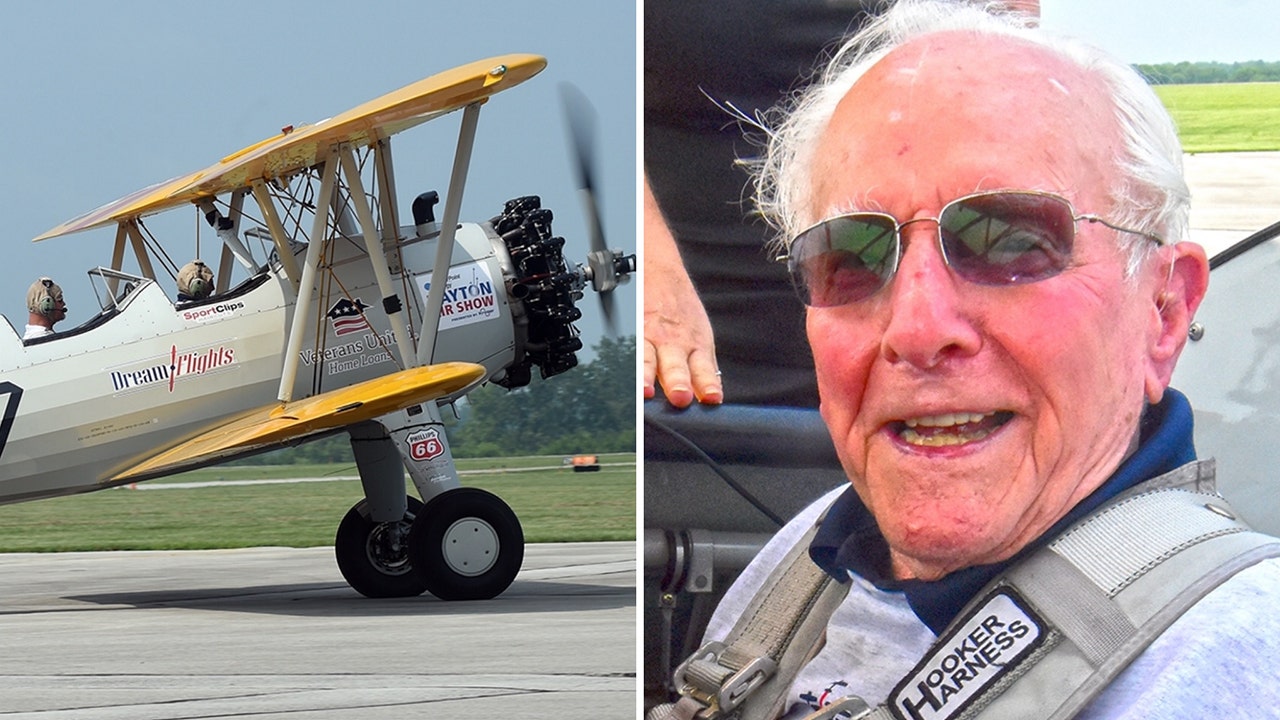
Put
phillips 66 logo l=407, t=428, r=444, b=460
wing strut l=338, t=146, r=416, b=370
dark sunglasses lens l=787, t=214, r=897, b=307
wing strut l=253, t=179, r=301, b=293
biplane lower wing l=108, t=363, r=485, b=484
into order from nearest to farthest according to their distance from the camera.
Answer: dark sunglasses lens l=787, t=214, r=897, b=307, biplane lower wing l=108, t=363, r=485, b=484, wing strut l=338, t=146, r=416, b=370, phillips 66 logo l=407, t=428, r=444, b=460, wing strut l=253, t=179, r=301, b=293

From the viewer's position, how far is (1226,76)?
9.93 ft

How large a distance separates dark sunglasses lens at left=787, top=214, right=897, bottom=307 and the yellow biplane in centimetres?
698

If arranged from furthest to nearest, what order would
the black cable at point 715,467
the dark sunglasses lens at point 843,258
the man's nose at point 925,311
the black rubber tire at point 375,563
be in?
the black rubber tire at point 375,563 → the black cable at point 715,467 → the dark sunglasses lens at point 843,258 → the man's nose at point 925,311

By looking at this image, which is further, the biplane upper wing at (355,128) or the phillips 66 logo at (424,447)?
the phillips 66 logo at (424,447)

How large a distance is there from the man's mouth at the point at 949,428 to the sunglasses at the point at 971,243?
0.28 metres

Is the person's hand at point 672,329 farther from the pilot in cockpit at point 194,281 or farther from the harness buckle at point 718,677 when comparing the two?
the pilot in cockpit at point 194,281

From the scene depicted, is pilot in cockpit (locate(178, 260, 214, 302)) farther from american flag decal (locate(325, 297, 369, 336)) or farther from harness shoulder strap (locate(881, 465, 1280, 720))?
harness shoulder strap (locate(881, 465, 1280, 720))

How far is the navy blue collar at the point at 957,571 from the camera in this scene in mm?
3014

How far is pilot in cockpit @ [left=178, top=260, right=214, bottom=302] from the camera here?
11922 mm

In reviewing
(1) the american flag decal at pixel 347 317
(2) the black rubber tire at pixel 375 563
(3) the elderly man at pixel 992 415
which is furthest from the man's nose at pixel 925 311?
(2) the black rubber tire at pixel 375 563

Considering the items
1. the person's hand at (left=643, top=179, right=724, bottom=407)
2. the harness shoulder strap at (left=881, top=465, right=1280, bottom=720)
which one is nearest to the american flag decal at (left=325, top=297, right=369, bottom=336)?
the person's hand at (left=643, top=179, right=724, bottom=407)

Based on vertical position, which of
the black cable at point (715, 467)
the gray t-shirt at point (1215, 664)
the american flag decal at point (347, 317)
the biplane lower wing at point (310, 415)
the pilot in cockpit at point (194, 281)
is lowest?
the biplane lower wing at point (310, 415)

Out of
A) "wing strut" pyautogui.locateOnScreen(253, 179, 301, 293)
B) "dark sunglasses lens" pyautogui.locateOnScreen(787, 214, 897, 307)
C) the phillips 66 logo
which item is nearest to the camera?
"dark sunglasses lens" pyautogui.locateOnScreen(787, 214, 897, 307)

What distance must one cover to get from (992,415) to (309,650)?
611cm
